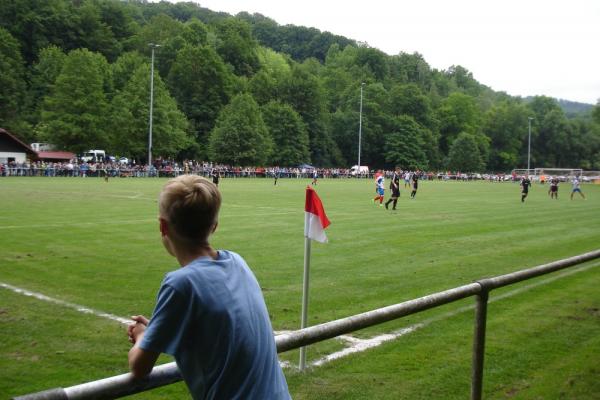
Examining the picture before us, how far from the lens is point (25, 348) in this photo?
255 inches

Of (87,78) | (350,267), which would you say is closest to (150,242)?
(350,267)

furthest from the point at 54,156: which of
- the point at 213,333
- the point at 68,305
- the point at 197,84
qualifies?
the point at 213,333

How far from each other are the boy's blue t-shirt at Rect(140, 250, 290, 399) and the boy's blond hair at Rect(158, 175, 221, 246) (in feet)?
0.39

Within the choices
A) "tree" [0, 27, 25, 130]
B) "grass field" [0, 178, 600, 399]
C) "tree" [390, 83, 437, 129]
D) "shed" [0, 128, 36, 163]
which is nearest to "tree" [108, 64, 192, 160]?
"shed" [0, 128, 36, 163]

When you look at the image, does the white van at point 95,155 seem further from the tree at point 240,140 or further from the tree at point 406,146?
the tree at point 406,146

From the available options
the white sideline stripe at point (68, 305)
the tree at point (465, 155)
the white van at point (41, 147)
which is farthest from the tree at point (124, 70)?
the white sideline stripe at point (68, 305)

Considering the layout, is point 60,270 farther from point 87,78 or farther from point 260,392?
point 87,78

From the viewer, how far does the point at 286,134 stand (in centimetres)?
9256

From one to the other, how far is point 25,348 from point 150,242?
8201mm

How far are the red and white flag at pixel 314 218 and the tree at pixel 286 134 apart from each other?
8487cm

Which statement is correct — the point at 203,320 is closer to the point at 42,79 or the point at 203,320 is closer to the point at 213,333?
the point at 213,333

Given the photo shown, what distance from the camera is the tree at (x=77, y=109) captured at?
6938 cm

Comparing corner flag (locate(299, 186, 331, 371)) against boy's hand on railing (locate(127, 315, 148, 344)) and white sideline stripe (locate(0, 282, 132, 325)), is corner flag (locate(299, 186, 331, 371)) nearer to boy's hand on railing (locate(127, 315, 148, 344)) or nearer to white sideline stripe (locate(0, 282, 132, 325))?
white sideline stripe (locate(0, 282, 132, 325))

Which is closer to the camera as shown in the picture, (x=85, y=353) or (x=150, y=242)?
(x=85, y=353)
